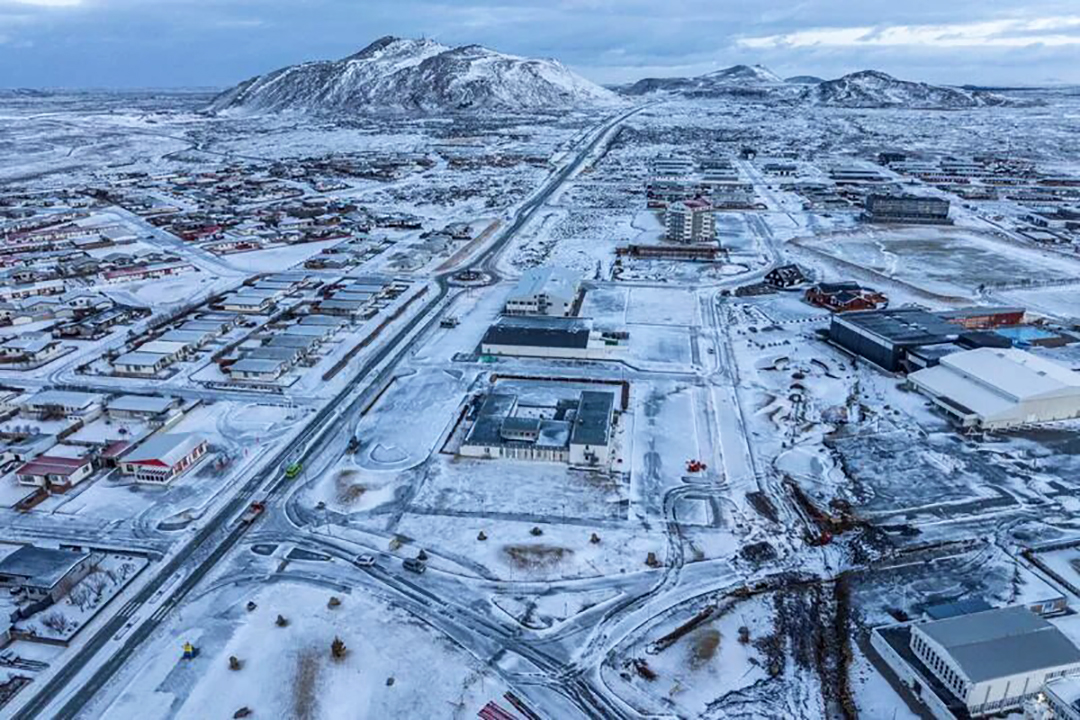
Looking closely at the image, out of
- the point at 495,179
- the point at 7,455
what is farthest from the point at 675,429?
the point at 495,179

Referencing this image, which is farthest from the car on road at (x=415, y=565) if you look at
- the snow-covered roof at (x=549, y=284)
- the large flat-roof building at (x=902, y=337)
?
the large flat-roof building at (x=902, y=337)

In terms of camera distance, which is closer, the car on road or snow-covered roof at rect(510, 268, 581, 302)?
the car on road

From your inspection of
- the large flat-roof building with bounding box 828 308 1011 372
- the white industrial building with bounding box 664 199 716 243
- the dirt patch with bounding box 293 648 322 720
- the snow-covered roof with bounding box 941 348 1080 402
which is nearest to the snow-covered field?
the dirt patch with bounding box 293 648 322 720

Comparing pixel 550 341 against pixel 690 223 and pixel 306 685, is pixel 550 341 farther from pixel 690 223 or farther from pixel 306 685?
pixel 690 223

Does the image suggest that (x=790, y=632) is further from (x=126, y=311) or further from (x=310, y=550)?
(x=126, y=311)

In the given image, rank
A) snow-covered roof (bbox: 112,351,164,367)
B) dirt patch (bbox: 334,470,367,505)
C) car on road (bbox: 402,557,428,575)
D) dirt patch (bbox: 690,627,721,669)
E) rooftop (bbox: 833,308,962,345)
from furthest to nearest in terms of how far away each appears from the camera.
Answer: rooftop (bbox: 833,308,962,345)
snow-covered roof (bbox: 112,351,164,367)
dirt patch (bbox: 334,470,367,505)
car on road (bbox: 402,557,428,575)
dirt patch (bbox: 690,627,721,669)

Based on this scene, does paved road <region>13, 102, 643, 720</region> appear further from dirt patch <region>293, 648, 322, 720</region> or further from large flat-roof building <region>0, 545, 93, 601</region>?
dirt patch <region>293, 648, 322, 720</region>
